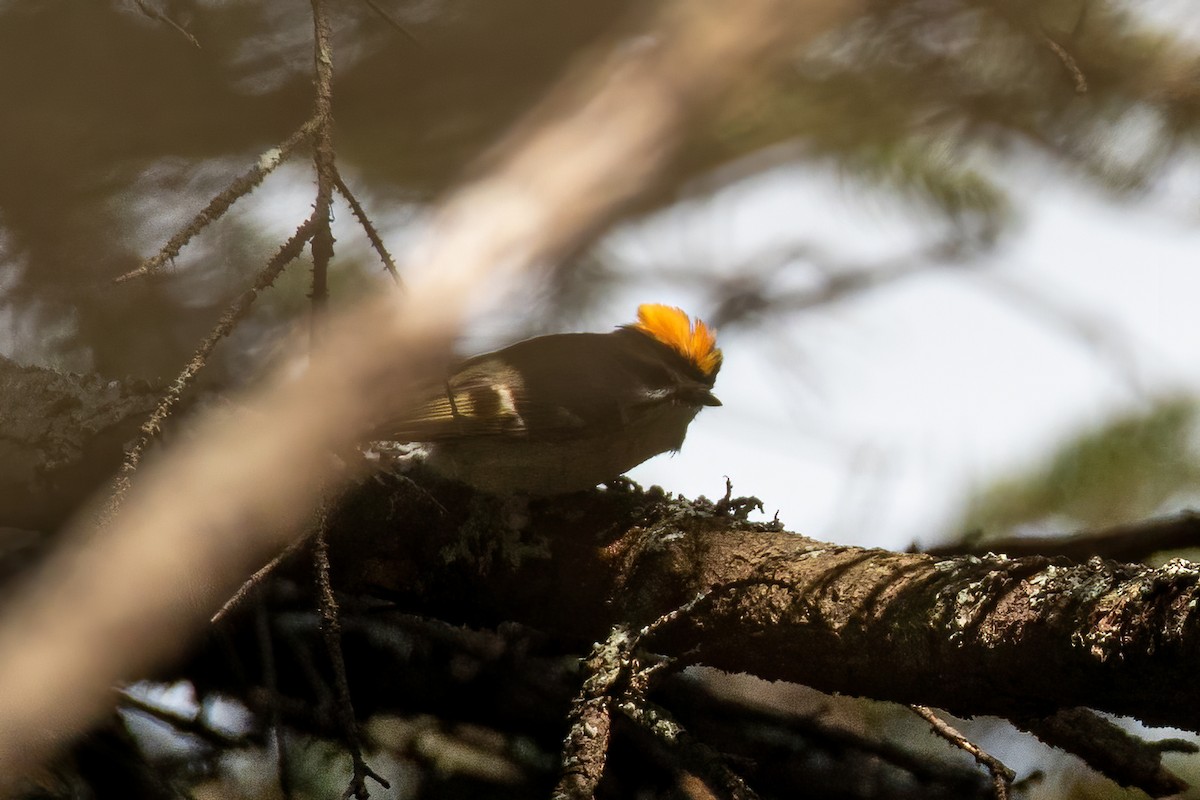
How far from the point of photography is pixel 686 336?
397cm

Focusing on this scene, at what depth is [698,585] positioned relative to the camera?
2.54 metres

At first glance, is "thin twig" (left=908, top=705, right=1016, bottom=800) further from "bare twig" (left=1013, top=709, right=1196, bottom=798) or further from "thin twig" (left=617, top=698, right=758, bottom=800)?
"thin twig" (left=617, top=698, right=758, bottom=800)

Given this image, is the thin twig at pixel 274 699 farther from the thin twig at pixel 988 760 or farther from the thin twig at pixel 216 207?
the thin twig at pixel 988 760

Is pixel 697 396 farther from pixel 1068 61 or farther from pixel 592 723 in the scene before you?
pixel 592 723

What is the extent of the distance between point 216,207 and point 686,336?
2358mm

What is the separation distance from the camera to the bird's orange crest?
3928 mm

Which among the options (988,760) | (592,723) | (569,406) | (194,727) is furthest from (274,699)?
(988,760)

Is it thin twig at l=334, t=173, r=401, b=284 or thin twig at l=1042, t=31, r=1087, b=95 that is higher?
thin twig at l=1042, t=31, r=1087, b=95

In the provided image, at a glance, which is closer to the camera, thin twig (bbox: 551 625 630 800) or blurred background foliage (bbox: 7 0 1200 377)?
thin twig (bbox: 551 625 630 800)

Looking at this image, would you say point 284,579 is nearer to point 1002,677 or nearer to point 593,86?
point 593,86

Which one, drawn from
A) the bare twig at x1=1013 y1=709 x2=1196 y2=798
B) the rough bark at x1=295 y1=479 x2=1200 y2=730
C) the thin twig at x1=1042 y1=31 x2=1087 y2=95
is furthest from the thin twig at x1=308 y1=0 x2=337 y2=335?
the thin twig at x1=1042 y1=31 x2=1087 y2=95

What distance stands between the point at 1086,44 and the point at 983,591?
2307 millimetres

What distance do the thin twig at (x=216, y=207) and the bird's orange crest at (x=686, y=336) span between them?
81.2 inches

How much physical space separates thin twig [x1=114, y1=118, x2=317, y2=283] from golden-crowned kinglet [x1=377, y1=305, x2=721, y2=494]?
46.6 inches
